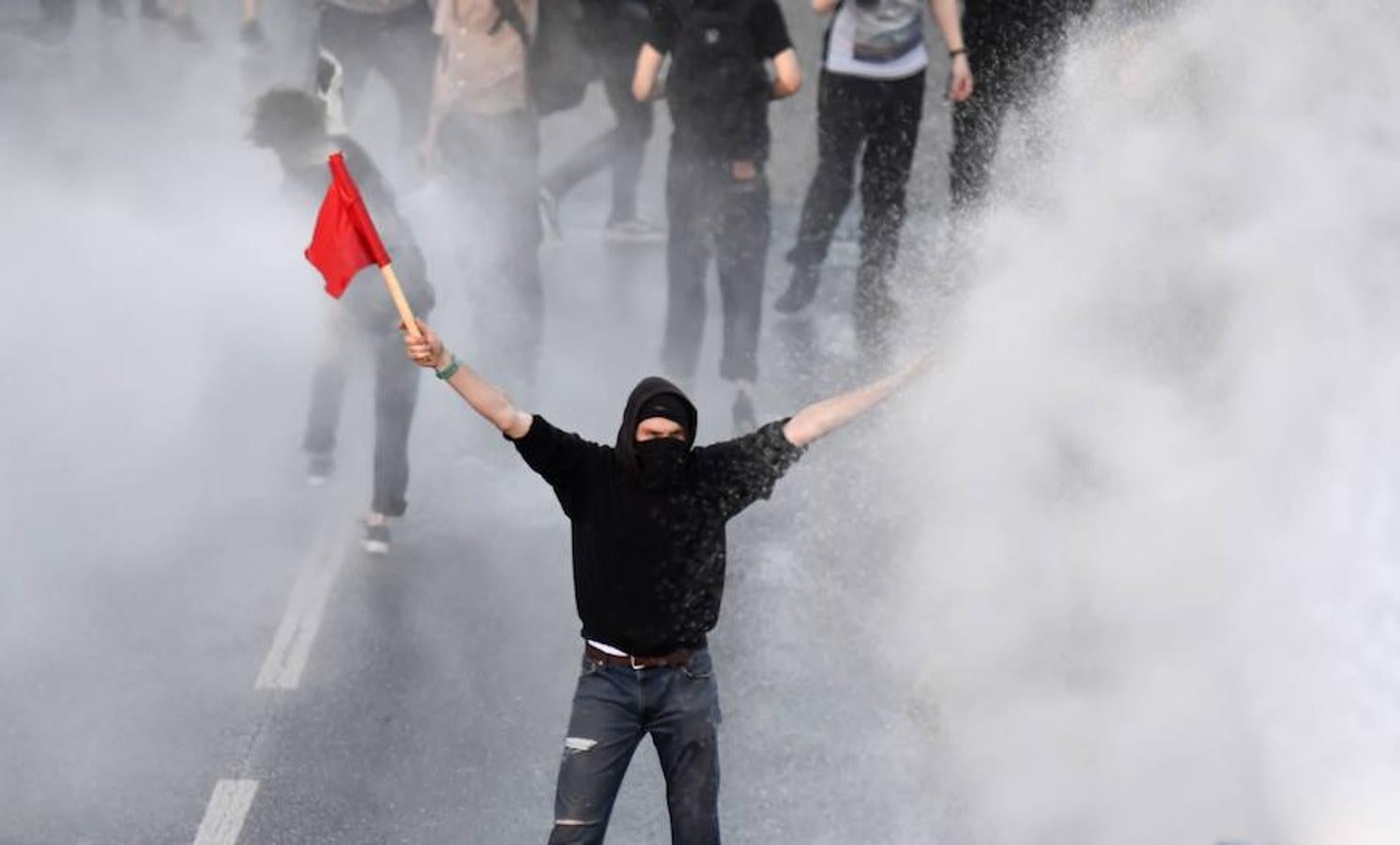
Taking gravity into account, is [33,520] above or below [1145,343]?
Result: below

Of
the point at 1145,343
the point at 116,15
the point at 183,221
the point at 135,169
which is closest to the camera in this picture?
the point at 1145,343

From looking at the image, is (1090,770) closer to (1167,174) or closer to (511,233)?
(1167,174)

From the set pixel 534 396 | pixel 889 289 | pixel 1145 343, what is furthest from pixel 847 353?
pixel 1145 343

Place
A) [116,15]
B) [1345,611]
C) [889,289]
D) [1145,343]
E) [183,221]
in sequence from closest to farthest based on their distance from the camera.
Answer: [1345,611]
[1145,343]
[889,289]
[183,221]
[116,15]

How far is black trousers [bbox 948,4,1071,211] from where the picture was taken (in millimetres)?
11469

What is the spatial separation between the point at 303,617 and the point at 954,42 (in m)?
4.49

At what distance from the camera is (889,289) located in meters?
11.6

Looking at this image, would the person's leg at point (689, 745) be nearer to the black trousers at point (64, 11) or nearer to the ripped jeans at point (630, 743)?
the ripped jeans at point (630, 743)

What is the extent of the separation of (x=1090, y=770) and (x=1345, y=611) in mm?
950

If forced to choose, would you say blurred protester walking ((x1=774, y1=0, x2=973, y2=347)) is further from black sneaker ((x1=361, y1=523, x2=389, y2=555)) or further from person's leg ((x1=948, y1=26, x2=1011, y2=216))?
black sneaker ((x1=361, y1=523, x2=389, y2=555))

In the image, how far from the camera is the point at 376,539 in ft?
30.6

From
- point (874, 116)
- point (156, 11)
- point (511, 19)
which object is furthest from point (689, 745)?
point (156, 11)

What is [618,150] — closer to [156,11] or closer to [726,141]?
[726,141]

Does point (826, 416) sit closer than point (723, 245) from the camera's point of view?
Yes
